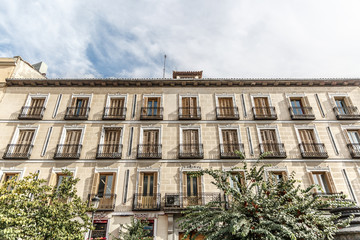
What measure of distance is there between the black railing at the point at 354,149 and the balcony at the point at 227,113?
26.3 feet

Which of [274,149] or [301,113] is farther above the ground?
[301,113]

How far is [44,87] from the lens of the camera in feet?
60.6

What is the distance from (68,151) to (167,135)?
702 centimetres

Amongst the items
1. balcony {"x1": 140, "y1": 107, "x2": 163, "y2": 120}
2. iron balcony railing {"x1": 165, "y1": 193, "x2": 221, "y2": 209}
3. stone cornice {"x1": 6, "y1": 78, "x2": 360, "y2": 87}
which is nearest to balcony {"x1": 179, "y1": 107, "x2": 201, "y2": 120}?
balcony {"x1": 140, "y1": 107, "x2": 163, "y2": 120}

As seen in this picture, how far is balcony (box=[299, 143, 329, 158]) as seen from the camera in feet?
51.2

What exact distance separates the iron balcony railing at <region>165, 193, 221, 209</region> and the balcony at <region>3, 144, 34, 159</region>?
1003cm

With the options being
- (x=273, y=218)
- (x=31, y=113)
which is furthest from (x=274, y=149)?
(x=31, y=113)

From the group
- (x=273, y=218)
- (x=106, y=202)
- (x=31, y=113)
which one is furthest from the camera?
(x=31, y=113)

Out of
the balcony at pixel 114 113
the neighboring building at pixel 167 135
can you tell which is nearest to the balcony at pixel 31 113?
the neighboring building at pixel 167 135

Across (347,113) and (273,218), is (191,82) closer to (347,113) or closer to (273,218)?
(347,113)

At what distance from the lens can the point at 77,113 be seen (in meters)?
17.5

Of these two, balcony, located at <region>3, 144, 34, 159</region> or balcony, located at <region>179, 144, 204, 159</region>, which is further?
balcony, located at <region>179, 144, 204, 159</region>

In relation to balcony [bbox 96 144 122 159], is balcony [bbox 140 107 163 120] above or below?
above

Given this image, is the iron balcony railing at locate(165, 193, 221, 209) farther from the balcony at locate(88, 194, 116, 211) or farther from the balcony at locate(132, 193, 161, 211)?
the balcony at locate(88, 194, 116, 211)
